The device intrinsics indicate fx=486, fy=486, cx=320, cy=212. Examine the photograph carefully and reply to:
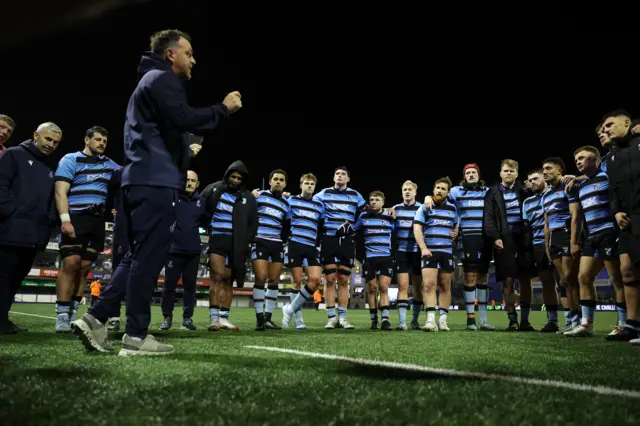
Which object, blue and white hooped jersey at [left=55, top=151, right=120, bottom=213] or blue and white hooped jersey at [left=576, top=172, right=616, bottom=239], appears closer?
blue and white hooped jersey at [left=576, top=172, right=616, bottom=239]

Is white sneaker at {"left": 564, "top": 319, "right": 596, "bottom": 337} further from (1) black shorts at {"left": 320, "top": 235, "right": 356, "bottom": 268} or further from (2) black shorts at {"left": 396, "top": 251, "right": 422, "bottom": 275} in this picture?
(1) black shorts at {"left": 320, "top": 235, "right": 356, "bottom": 268}

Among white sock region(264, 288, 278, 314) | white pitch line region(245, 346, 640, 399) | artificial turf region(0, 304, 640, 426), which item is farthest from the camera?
white sock region(264, 288, 278, 314)

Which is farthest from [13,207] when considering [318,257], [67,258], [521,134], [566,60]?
[521,134]

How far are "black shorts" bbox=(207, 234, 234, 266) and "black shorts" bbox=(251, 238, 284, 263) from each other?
0.57 meters

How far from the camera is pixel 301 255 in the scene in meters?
8.99

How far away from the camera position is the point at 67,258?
638 cm

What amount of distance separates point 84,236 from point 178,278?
6.12 ft

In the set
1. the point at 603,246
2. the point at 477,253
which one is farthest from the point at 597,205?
the point at 477,253

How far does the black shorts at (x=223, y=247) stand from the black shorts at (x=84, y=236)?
1.76 m

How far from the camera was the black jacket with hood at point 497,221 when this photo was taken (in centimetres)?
832

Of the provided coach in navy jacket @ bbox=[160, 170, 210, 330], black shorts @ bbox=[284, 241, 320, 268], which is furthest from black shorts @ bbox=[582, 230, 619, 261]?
coach in navy jacket @ bbox=[160, 170, 210, 330]

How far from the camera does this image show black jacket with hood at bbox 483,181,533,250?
832 cm

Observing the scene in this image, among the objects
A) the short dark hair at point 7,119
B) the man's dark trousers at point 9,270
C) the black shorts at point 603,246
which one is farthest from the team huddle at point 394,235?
the short dark hair at point 7,119

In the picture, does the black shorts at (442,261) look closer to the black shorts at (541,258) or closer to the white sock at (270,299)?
the black shorts at (541,258)
